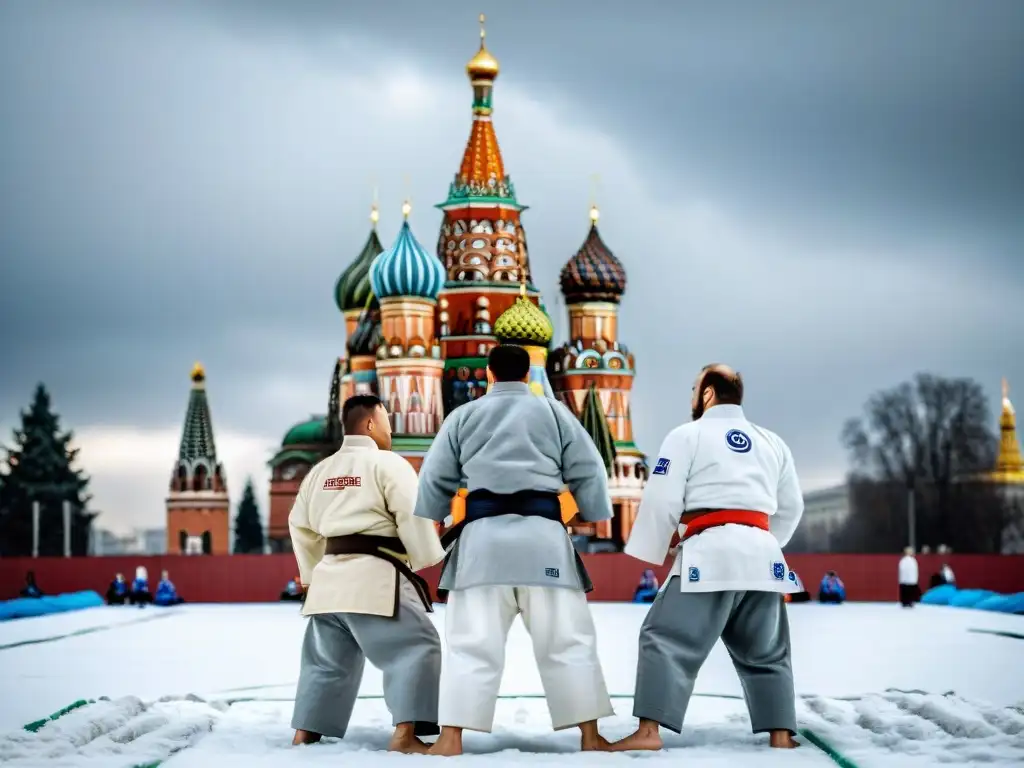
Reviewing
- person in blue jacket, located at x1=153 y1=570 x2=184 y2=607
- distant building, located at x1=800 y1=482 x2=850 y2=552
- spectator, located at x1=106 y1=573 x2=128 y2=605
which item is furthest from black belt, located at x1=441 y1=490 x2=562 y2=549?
distant building, located at x1=800 y1=482 x2=850 y2=552

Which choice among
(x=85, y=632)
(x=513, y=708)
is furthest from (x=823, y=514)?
(x=513, y=708)

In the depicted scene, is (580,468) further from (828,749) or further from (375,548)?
(828,749)

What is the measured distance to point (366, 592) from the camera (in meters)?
8.21

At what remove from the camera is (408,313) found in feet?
163

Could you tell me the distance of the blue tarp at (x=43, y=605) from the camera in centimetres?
2573

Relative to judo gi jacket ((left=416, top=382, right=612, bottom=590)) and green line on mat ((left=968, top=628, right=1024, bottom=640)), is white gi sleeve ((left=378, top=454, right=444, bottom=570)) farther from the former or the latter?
green line on mat ((left=968, top=628, right=1024, bottom=640))

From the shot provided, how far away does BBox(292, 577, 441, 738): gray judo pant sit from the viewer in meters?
8.06

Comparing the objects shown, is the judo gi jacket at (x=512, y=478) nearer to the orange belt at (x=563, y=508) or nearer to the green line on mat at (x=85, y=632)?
the orange belt at (x=563, y=508)

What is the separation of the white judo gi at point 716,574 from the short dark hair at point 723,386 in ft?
0.18

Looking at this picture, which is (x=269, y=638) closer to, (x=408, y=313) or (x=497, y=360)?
(x=497, y=360)

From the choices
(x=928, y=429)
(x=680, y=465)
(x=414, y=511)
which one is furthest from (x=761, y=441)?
(x=928, y=429)

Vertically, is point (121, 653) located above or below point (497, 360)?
below

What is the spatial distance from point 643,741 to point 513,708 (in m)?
2.04

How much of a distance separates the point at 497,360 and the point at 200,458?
5682 centimetres
